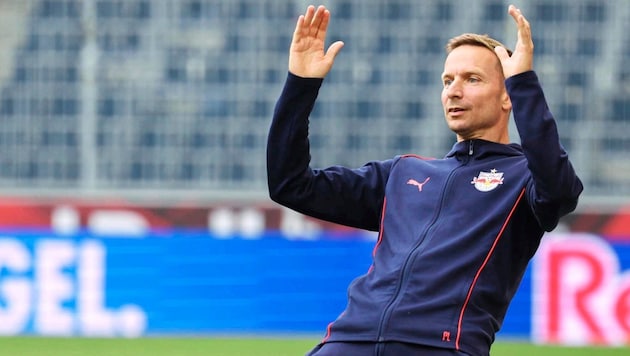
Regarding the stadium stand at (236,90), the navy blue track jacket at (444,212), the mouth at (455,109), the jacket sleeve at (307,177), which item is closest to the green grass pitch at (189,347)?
the jacket sleeve at (307,177)

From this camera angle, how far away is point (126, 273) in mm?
13148

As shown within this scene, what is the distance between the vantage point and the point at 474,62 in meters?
3.61

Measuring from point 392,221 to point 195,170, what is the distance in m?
18.1

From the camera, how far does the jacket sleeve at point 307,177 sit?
366 cm

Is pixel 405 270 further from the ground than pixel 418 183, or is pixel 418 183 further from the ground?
pixel 418 183

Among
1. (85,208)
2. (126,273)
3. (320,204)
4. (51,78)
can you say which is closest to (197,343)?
(126,273)

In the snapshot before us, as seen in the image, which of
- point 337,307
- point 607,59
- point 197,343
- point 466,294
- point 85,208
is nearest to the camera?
point 466,294

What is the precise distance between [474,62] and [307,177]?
52cm

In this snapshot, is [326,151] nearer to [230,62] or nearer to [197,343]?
[230,62]

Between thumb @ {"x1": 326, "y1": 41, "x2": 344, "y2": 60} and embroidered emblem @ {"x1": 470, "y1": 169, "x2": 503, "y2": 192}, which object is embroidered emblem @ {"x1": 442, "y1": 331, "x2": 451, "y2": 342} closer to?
embroidered emblem @ {"x1": 470, "y1": 169, "x2": 503, "y2": 192}

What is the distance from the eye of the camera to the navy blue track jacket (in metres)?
3.35

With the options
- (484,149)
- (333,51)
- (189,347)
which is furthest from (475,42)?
(189,347)

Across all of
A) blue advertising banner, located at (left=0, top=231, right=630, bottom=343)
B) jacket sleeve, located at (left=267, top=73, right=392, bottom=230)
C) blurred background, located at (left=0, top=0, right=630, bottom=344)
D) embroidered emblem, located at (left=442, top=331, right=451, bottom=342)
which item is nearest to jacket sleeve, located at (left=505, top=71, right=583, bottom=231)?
embroidered emblem, located at (left=442, top=331, right=451, bottom=342)

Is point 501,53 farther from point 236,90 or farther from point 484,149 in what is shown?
point 236,90
